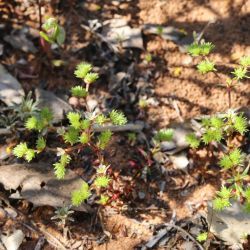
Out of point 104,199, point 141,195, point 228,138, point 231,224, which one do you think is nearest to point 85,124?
point 104,199

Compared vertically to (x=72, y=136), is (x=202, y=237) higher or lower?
lower

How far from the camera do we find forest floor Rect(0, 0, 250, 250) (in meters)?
3.72

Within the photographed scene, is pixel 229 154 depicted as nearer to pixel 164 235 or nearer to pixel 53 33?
pixel 164 235

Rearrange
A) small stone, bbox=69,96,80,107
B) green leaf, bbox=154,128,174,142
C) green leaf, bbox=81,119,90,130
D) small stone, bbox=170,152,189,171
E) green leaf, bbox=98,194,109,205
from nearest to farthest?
green leaf, bbox=81,119,90,130 → green leaf, bbox=98,194,109,205 → green leaf, bbox=154,128,174,142 → small stone, bbox=170,152,189,171 → small stone, bbox=69,96,80,107

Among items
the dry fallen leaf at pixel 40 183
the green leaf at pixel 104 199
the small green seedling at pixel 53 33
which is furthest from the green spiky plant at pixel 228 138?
the small green seedling at pixel 53 33

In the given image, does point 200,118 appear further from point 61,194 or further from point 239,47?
point 61,194

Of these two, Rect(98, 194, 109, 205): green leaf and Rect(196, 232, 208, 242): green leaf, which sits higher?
Rect(98, 194, 109, 205): green leaf

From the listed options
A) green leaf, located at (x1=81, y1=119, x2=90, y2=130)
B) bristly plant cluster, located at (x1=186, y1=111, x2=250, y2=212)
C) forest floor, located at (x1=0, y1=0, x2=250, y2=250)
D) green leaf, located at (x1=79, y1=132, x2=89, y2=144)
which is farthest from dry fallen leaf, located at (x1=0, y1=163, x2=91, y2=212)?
bristly plant cluster, located at (x1=186, y1=111, x2=250, y2=212)

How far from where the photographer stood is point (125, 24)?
466 cm

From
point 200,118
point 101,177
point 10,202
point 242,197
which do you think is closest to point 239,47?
point 200,118

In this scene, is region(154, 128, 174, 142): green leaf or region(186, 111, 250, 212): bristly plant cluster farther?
region(154, 128, 174, 142): green leaf

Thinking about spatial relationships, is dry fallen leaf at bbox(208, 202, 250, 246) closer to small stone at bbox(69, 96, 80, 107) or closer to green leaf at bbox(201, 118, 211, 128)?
green leaf at bbox(201, 118, 211, 128)

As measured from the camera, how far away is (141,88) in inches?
173

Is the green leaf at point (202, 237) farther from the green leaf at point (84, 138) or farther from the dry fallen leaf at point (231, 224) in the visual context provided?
the green leaf at point (84, 138)
